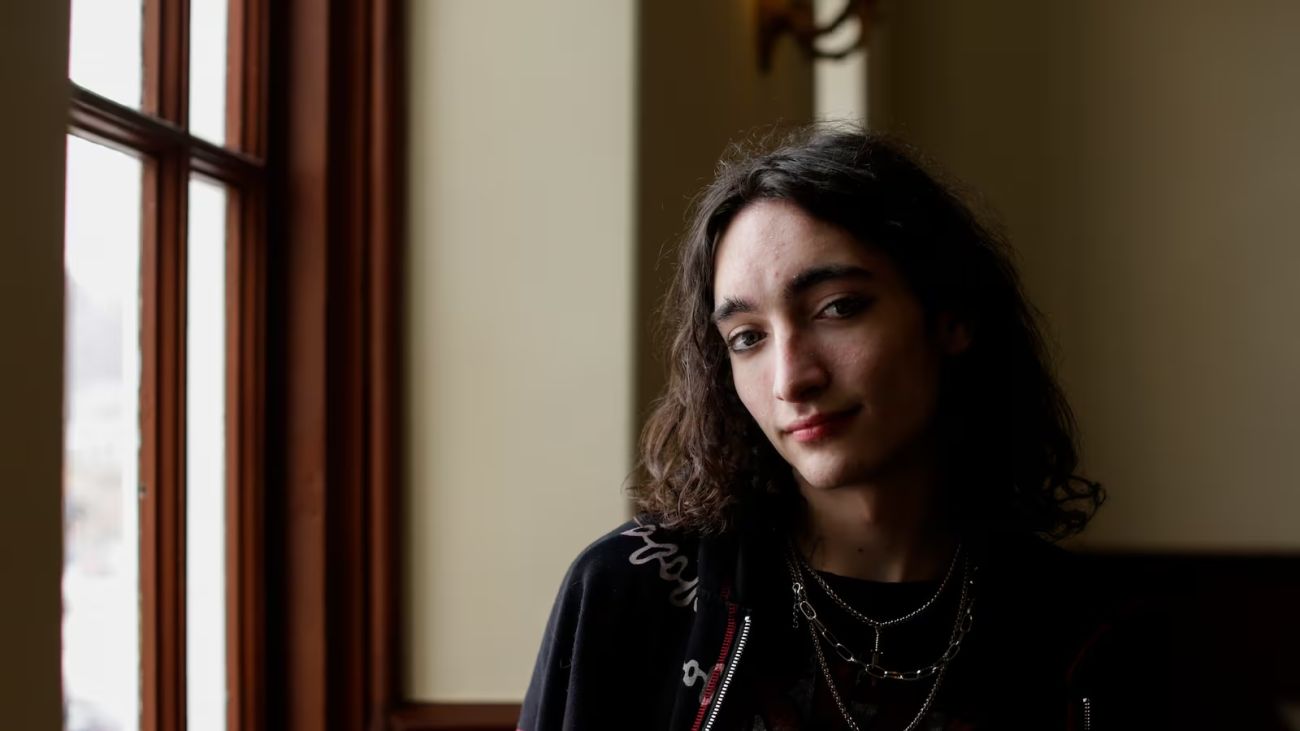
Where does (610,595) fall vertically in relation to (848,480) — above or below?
below

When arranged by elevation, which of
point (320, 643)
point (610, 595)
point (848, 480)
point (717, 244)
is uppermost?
point (717, 244)

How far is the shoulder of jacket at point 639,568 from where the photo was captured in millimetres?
1262

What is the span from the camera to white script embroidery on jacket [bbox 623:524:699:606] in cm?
127

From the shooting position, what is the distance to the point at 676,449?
4.51ft

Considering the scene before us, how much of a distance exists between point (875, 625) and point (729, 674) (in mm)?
170

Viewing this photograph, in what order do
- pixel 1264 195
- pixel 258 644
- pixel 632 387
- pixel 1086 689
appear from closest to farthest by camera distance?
1. pixel 1086 689
2. pixel 258 644
3. pixel 632 387
4. pixel 1264 195

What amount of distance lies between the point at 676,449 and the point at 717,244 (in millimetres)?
269

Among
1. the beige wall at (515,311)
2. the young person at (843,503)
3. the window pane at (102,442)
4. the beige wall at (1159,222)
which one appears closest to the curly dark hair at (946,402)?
the young person at (843,503)

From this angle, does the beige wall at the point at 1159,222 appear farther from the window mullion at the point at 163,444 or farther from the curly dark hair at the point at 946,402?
the window mullion at the point at 163,444

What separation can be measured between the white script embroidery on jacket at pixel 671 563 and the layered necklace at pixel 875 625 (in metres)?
0.12

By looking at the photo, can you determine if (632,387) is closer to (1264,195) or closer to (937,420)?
(937,420)

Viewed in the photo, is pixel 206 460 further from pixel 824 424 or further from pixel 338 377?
pixel 824 424

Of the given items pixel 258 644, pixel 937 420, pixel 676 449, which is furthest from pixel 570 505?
pixel 937 420

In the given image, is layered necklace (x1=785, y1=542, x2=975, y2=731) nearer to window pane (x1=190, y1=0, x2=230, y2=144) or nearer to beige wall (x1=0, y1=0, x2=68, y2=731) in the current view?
beige wall (x1=0, y1=0, x2=68, y2=731)
